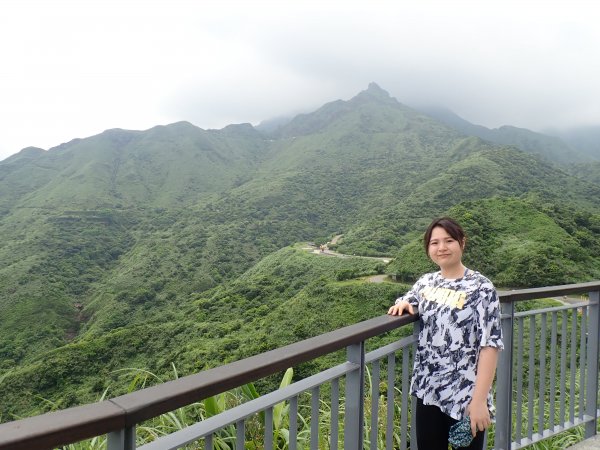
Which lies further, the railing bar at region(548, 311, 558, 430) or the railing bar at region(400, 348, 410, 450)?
the railing bar at region(548, 311, 558, 430)

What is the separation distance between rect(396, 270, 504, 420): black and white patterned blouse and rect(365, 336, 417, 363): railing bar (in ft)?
0.19

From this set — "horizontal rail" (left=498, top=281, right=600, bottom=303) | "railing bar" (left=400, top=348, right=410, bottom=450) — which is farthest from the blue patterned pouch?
"horizontal rail" (left=498, top=281, right=600, bottom=303)

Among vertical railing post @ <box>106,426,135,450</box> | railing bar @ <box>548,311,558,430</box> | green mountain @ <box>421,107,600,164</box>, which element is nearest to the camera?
vertical railing post @ <box>106,426,135,450</box>

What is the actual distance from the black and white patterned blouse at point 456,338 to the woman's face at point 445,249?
88mm

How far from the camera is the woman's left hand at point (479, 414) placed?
5.14 feet

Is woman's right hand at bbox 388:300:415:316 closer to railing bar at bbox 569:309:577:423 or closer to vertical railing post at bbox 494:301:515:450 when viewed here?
vertical railing post at bbox 494:301:515:450

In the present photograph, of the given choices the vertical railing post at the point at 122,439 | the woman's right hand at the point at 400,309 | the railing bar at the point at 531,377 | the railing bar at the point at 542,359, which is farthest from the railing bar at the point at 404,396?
the vertical railing post at the point at 122,439

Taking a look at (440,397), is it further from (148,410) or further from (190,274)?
(190,274)

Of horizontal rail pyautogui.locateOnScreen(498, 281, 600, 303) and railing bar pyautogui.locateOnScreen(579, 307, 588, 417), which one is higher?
horizontal rail pyautogui.locateOnScreen(498, 281, 600, 303)

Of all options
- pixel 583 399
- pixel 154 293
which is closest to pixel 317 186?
pixel 154 293

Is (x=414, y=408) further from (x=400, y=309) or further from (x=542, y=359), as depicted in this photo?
(x=542, y=359)

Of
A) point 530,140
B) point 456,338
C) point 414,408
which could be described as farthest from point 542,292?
point 530,140

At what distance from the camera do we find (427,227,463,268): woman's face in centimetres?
174

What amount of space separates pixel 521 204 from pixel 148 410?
43.8 meters
